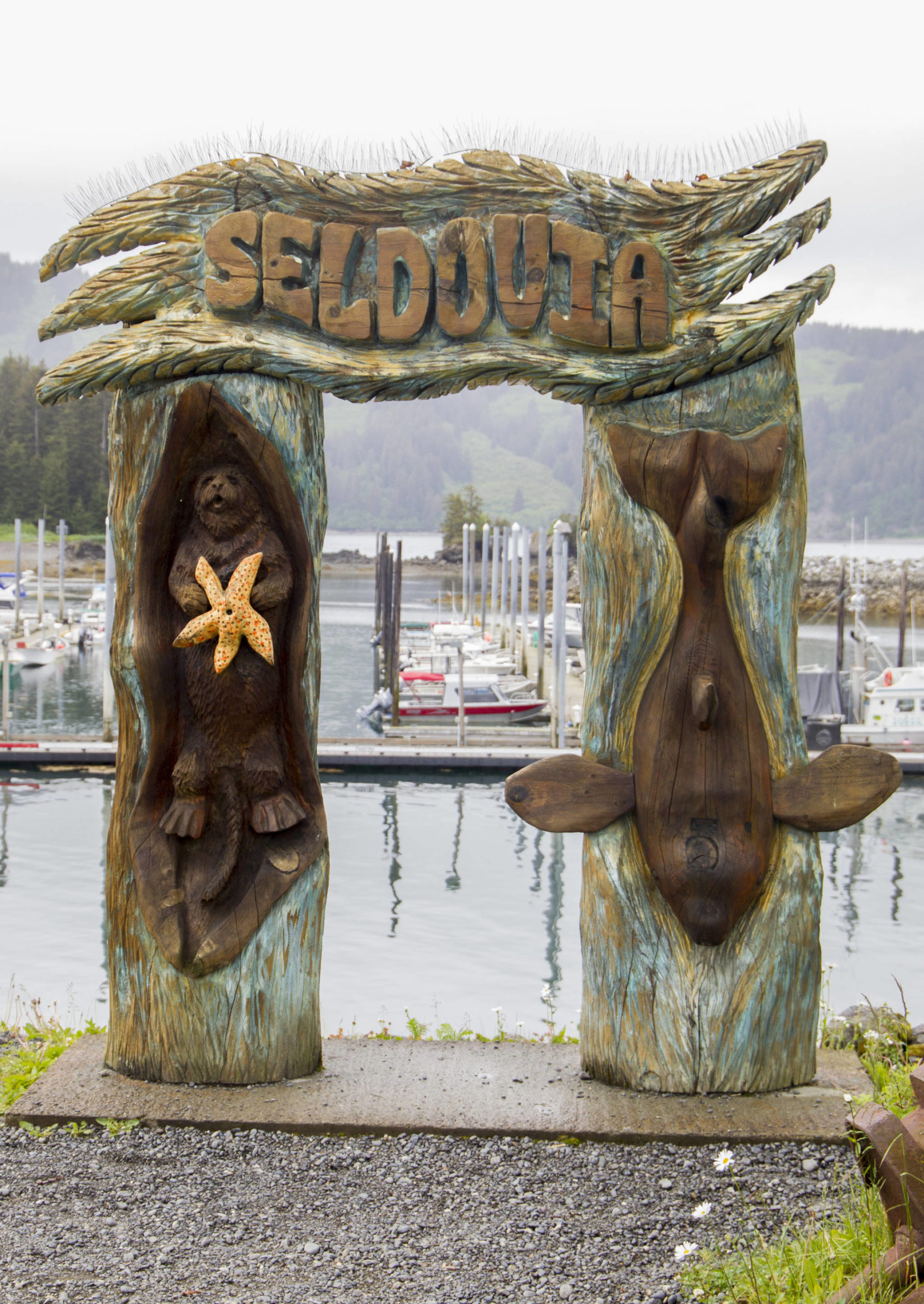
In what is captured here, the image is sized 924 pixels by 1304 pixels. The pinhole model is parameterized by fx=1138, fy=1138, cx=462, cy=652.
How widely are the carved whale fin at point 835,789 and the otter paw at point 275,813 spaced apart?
5.21 ft

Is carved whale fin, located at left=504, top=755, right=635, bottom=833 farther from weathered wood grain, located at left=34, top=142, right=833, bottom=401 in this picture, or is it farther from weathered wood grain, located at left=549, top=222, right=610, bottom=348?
weathered wood grain, located at left=549, top=222, right=610, bottom=348

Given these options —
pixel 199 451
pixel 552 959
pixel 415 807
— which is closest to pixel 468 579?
pixel 415 807

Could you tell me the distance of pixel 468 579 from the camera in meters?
32.6

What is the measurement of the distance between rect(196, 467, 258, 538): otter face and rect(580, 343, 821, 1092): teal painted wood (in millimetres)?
1156

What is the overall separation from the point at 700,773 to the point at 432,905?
22.3 feet

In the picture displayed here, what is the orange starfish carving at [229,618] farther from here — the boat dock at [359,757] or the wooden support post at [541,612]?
the wooden support post at [541,612]

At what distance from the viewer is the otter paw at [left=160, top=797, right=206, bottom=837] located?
3.80m

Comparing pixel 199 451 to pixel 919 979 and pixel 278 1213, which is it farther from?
pixel 919 979

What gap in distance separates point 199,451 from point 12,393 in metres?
55.8

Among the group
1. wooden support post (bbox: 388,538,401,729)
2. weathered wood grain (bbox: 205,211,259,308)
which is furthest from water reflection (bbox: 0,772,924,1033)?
Result: weathered wood grain (bbox: 205,211,259,308)

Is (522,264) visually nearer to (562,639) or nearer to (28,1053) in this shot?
(28,1053)

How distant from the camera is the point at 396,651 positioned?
18875mm

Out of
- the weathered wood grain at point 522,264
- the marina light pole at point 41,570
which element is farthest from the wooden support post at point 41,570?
the weathered wood grain at point 522,264

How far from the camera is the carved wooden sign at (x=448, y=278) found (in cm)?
368
